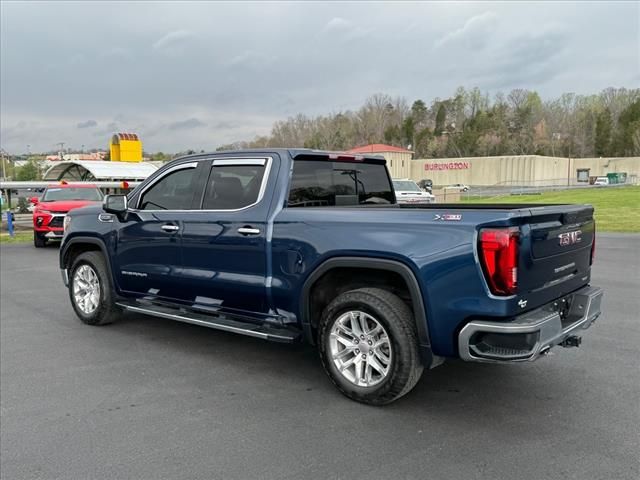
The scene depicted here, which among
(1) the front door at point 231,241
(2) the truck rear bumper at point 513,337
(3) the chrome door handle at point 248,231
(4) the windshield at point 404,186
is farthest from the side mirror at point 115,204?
(4) the windshield at point 404,186

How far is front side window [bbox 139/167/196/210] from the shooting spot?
5.27 meters

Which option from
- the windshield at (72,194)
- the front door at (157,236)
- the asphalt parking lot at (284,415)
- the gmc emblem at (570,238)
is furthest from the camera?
the windshield at (72,194)

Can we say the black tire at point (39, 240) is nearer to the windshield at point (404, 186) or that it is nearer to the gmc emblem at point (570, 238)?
the windshield at point (404, 186)

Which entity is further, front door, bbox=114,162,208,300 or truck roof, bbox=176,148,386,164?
front door, bbox=114,162,208,300

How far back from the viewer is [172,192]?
5.43m

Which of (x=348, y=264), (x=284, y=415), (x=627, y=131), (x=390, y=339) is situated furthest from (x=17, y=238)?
(x=627, y=131)

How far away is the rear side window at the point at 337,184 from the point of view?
4758mm

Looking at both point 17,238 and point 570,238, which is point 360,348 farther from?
point 17,238

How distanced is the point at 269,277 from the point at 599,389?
269 centimetres

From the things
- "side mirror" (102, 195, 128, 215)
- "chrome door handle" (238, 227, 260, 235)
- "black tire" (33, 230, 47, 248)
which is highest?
"side mirror" (102, 195, 128, 215)

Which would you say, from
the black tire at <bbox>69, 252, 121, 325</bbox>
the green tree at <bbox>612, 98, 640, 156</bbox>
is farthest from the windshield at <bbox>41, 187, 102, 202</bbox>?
the green tree at <bbox>612, 98, 640, 156</bbox>

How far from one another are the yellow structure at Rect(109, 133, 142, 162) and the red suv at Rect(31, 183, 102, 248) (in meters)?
28.6

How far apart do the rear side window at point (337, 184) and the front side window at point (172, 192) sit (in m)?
1.14

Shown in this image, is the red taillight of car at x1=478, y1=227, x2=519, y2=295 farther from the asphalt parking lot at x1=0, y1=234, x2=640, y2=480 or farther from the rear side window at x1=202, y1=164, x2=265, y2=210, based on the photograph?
the rear side window at x1=202, y1=164, x2=265, y2=210
